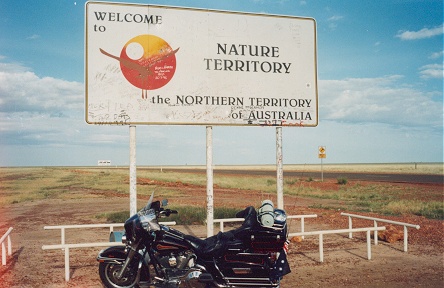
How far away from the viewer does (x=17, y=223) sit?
47.4 feet

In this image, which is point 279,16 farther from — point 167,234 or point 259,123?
point 167,234

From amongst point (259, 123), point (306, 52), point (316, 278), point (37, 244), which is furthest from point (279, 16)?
point (37, 244)

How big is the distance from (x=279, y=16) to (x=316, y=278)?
17.3 feet

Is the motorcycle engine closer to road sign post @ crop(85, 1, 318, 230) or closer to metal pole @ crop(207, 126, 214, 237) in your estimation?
metal pole @ crop(207, 126, 214, 237)

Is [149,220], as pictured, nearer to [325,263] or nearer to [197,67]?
[197,67]

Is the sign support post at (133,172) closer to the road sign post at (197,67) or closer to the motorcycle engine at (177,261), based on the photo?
the road sign post at (197,67)

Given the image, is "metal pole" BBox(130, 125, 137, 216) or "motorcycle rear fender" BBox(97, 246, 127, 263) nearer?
"motorcycle rear fender" BBox(97, 246, 127, 263)

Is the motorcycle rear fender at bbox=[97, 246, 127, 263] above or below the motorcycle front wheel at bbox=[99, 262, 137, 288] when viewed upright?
above

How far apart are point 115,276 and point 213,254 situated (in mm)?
1409

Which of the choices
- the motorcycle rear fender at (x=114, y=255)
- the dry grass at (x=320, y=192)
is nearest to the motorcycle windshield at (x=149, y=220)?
the dry grass at (x=320, y=192)

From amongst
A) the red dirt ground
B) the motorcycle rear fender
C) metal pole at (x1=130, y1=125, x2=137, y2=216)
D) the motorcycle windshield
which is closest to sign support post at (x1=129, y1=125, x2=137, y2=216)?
metal pole at (x1=130, y1=125, x2=137, y2=216)

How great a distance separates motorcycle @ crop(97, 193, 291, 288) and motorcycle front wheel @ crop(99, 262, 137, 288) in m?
0.04

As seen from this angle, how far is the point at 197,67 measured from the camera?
784 cm

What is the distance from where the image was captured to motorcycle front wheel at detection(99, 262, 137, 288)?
5.32 m
